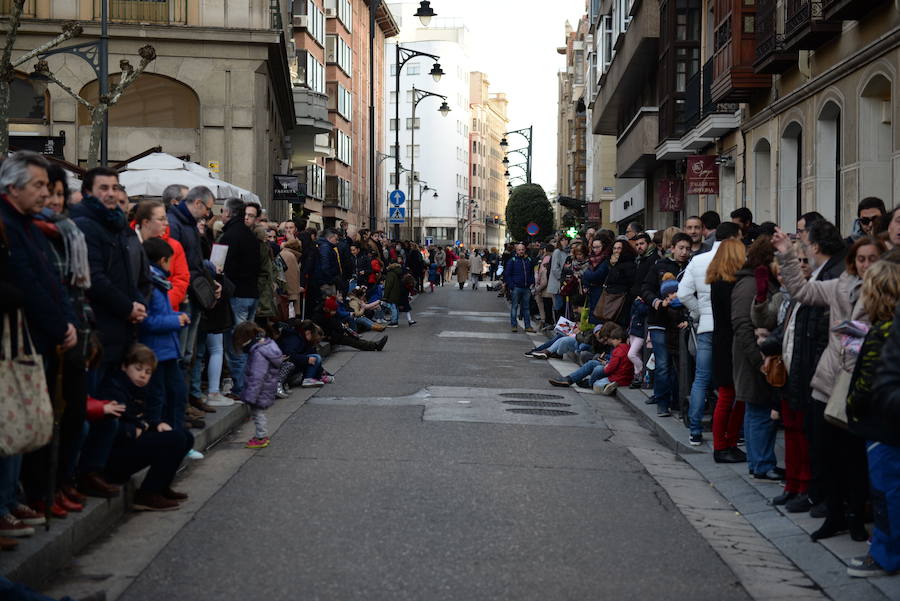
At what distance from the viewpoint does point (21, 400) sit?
532 centimetres

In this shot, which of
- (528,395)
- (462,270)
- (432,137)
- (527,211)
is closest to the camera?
(528,395)

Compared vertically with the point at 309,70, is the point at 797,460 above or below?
below

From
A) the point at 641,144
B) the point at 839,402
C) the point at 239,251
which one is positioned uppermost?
the point at 641,144

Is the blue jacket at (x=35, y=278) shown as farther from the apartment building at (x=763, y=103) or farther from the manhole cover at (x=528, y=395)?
the apartment building at (x=763, y=103)

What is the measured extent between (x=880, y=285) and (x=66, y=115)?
2758 cm

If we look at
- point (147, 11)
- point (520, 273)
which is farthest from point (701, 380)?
point (147, 11)

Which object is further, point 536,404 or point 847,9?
point 847,9

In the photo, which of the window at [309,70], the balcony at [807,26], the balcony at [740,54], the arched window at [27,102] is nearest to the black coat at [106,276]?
the balcony at [807,26]

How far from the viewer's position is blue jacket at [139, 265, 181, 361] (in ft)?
28.0

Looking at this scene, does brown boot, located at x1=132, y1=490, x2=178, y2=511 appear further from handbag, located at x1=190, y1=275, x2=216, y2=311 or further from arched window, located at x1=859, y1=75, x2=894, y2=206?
arched window, located at x1=859, y1=75, x2=894, y2=206

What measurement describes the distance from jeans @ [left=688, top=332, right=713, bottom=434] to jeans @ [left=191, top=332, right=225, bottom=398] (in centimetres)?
421

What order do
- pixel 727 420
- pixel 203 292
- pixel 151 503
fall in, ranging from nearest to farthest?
pixel 151 503
pixel 727 420
pixel 203 292

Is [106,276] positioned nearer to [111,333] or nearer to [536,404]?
[111,333]

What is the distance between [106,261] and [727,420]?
4.81m
